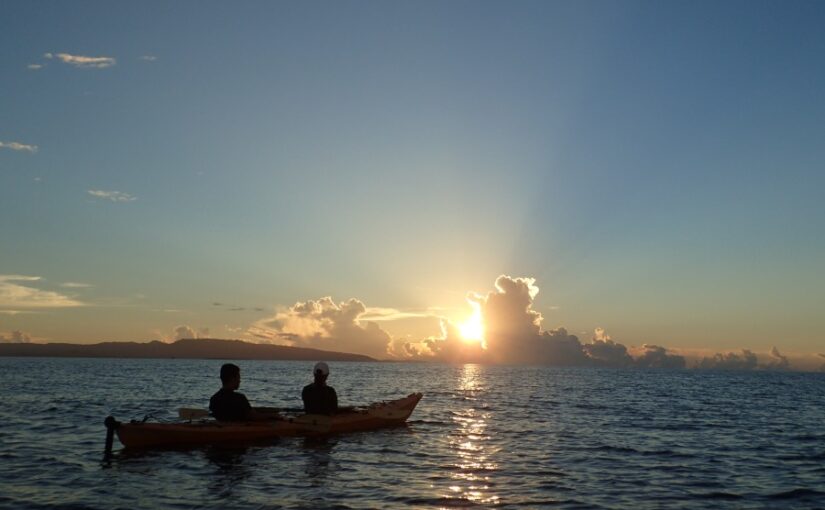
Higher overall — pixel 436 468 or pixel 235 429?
pixel 235 429

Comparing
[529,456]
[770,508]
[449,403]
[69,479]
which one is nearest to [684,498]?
[770,508]

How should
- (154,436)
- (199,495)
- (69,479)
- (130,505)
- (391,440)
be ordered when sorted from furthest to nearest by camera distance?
(391,440), (154,436), (69,479), (199,495), (130,505)

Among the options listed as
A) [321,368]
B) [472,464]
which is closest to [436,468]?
[472,464]

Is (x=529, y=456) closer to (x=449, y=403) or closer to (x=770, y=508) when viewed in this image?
(x=770, y=508)

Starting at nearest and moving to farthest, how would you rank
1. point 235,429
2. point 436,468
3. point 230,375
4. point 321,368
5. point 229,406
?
point 436,468
point 230,375
point 235,429
point 229,406
point 321,368

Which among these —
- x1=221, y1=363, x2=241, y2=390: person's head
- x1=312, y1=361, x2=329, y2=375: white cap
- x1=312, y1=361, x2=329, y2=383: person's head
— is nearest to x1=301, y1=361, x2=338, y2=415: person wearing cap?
x1=312, y1=361, x2=329, y2=383: person's head

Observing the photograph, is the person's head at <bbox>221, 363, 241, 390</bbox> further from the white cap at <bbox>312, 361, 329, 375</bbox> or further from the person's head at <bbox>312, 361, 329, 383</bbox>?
the white cap at <bbox>312, 361, 329, 375</bbox>

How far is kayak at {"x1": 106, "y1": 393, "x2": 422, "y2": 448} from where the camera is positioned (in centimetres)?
2097

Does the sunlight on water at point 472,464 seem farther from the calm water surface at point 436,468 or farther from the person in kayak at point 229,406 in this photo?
the person in kayak at point 229,406

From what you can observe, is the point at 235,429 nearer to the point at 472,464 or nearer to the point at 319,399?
the point at 319,399

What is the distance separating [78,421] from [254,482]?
54.0 feet

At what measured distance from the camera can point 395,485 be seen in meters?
16.7

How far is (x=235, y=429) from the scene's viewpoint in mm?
22516

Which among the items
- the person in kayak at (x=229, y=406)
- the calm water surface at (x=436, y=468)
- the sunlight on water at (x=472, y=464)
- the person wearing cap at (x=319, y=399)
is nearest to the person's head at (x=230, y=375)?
the person in kayak at (x=229, y=406)
